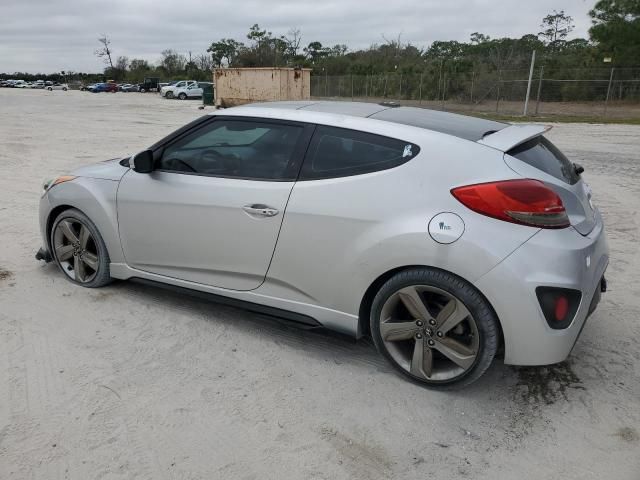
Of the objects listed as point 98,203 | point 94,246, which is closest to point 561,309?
point 98,203

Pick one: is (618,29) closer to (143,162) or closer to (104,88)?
(143,162)

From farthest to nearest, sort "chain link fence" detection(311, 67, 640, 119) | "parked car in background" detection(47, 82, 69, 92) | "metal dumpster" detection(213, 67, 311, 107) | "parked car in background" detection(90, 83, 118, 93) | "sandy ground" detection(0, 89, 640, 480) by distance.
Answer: "parked car in background" detection(47, 82, 69, 92), "parked car in background" detection(90, 83, 118, 93), "metal dumpster" detection(213, 67, 311, 107), "chain link fence" detection(311, 67, 640, 119), "sandy ground" detection(0, 89, 640, 480)

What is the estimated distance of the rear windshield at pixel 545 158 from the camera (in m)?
2.91

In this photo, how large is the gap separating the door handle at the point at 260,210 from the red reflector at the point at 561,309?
63.2 inches

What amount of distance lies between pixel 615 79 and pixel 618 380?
30.0 meters

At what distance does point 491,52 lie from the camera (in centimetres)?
4884

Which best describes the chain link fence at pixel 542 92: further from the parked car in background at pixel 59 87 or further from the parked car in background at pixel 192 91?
the parked car in background at pixel 59 87

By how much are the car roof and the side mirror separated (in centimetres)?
78

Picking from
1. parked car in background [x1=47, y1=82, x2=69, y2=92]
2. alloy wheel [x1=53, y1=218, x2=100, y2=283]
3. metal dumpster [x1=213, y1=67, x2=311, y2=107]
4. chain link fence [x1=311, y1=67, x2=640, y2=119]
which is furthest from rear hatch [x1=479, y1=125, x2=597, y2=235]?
parked car in background [x1=47, y1=82, x2=69, y2=92]

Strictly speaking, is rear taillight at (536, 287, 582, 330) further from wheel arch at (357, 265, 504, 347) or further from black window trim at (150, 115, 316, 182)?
black window trim at (150, 115, 316, 182)

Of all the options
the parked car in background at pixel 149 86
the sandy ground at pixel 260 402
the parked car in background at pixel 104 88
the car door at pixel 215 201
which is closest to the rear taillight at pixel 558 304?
the sandy ground at pixel 260 402

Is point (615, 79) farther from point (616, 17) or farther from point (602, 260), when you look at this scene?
point (602, 260)

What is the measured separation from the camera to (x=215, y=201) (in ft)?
11.1

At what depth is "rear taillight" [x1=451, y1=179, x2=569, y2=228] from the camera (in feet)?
8.60
